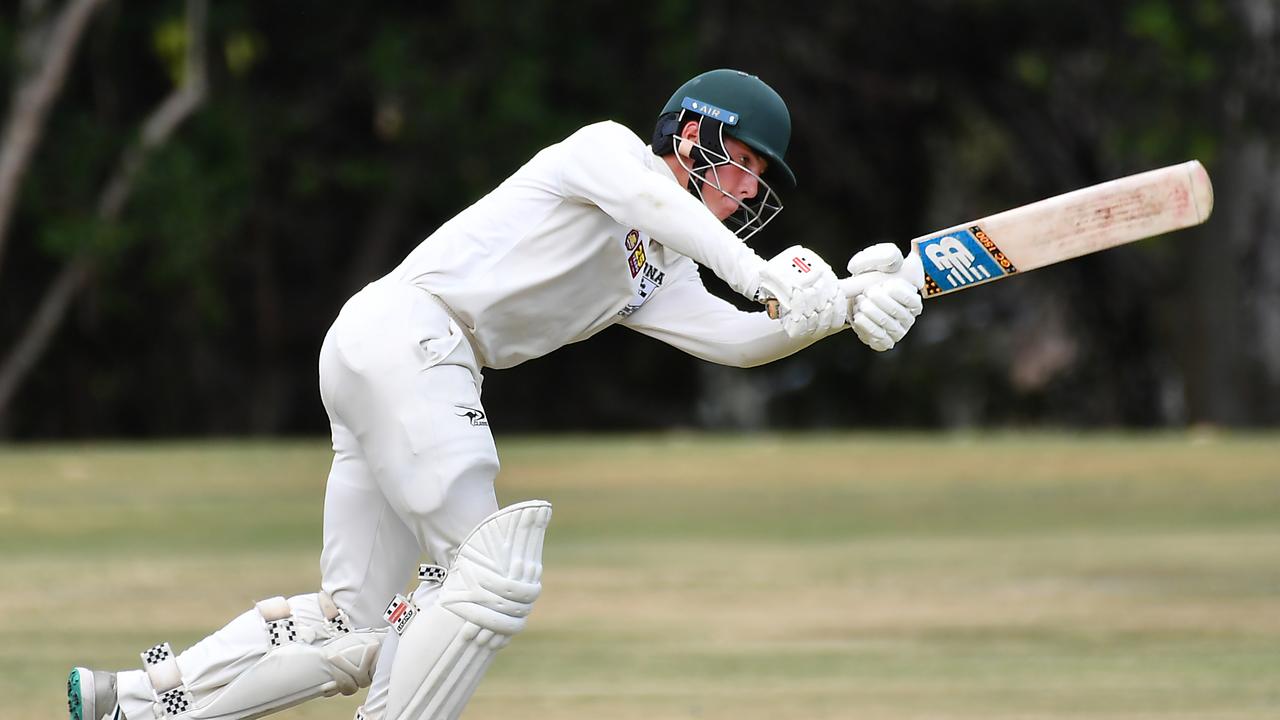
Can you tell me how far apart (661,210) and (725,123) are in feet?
1.07

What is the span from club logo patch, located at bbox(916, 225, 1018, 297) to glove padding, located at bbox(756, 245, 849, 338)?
38cm

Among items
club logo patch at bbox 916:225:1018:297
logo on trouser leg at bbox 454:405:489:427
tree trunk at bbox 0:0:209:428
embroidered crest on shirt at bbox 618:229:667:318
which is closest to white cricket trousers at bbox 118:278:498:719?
logo on trouser leg at bbox 454:405:489:427

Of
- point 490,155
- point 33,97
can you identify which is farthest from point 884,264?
point 490,155

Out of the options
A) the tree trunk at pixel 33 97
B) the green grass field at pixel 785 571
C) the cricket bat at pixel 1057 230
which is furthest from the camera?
the tree trunk at pixel 33 97

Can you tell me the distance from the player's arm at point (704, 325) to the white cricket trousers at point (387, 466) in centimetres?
53

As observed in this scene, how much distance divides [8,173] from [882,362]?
11582 mm

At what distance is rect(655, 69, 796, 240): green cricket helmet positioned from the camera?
419cm

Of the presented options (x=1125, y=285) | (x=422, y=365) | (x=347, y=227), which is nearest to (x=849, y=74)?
(x=1125, y=285)

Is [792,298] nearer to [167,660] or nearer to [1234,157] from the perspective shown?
[167,660]

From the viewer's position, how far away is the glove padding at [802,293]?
393 centimetres

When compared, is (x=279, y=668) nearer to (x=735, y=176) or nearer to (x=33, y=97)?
(x=735, y=176)

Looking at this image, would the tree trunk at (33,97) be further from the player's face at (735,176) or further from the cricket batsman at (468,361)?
the player's face at (735,176)

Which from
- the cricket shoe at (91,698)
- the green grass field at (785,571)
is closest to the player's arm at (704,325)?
the cricket shoe at (91,698)

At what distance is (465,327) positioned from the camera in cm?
423
